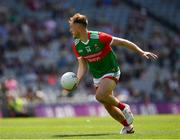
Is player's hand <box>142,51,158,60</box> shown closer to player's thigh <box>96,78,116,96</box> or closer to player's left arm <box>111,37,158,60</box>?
player's left arm <box>111,37,158,60</box>

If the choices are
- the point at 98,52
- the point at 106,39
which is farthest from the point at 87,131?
the point at 106,39

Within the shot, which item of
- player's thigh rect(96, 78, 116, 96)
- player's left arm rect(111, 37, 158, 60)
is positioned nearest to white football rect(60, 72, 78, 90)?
player's thigh rect(96, 78, 116, 96)

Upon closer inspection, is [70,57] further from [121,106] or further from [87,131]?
[121,106]

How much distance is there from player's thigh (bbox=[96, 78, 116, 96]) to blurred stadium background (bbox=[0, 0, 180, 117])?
16414 mm

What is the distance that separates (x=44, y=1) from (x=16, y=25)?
3.28m

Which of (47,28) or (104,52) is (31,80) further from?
(104,52)

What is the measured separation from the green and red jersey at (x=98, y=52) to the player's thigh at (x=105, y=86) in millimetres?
248

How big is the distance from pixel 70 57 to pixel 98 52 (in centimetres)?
2032

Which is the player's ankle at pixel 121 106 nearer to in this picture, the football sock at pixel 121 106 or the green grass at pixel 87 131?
the football sock at pixel 121 106

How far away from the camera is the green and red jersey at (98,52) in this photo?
17.0m

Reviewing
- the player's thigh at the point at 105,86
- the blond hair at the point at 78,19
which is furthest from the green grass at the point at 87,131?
the blond hair at the point at 78,19

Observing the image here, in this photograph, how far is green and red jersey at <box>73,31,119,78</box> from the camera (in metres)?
17.0

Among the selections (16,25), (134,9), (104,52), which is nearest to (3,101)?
(16,25)

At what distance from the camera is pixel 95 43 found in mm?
17047
